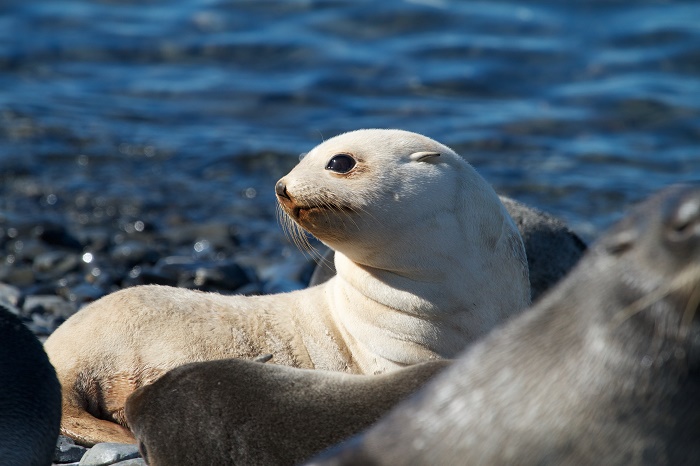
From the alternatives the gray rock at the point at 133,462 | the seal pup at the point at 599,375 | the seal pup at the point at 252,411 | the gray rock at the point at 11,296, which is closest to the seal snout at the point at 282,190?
the seal pup at the point at 252,411

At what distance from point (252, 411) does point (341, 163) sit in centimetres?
178

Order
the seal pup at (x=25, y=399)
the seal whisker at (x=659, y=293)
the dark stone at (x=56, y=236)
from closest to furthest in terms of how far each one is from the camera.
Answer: the seal whisker at (x=659, y=293) → the seal pup at (x=25, y=399) → the dark stone at (x=56, y=236)

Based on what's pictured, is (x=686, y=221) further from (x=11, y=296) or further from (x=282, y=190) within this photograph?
(x=11, y=296)

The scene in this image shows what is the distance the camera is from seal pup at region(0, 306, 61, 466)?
4.75 m

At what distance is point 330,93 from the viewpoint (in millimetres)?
17000

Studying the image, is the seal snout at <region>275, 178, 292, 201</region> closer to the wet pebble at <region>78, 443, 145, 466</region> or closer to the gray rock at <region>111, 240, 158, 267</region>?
the wet pebble at <region>78, 443, 145, 466</region>

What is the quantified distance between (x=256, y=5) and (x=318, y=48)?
2898 mm

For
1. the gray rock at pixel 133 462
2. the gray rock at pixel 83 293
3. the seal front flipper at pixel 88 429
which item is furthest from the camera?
the gray rock at pixel 83 293

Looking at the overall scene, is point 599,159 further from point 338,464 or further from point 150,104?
point 338,464

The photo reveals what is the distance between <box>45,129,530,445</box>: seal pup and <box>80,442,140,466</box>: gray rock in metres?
0.44

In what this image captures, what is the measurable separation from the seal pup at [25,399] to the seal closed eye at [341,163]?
5.77 ft

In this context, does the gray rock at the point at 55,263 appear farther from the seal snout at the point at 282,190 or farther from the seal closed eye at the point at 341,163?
the seal closed eye at the point at 341,163

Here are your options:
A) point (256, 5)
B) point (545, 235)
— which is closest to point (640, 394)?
point (545, 235)

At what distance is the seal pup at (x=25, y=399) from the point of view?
475cm
